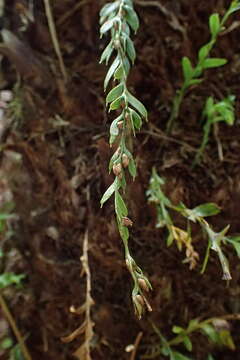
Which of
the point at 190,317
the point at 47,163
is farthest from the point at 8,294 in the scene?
the point at 190,317

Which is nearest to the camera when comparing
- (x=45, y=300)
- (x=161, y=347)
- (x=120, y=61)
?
(x=120, y=61)

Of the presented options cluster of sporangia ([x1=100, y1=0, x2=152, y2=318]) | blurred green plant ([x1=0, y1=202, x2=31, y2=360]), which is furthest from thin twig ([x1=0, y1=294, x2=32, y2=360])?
cluster of sporangia ([x1=100, y1=0, x2=152, y2=318])

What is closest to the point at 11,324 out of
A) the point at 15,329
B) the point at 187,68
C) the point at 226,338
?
the point at 15,329

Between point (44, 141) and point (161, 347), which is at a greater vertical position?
point (44, 141)

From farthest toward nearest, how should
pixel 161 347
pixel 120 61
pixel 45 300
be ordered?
pixel 45 300 < pixel 161 347 < pixel 120 61

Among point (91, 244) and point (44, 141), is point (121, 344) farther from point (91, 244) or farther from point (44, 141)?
point (44, 141)

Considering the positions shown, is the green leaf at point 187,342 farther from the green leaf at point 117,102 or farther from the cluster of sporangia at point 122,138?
the green leaf at point 117,102

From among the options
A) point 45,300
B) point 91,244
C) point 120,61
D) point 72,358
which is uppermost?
point 120,61
